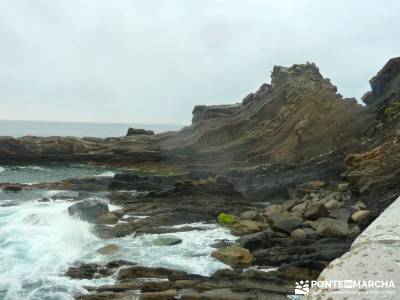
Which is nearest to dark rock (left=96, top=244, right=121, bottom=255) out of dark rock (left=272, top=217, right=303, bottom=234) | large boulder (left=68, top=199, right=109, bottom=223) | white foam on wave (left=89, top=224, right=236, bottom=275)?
white foam on wave (left=89, top=224, right=236, bottom=275)

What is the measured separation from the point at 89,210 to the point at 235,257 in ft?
30.0

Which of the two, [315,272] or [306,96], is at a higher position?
[306,96]

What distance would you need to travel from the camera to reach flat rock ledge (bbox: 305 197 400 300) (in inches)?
246

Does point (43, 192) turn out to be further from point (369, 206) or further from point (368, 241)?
point (368, 241)

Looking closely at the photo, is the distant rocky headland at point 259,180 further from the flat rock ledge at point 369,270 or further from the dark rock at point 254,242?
the flat rock ledge at point 369,270

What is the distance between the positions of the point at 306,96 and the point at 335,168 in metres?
10.8

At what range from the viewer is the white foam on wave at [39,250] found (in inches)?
513

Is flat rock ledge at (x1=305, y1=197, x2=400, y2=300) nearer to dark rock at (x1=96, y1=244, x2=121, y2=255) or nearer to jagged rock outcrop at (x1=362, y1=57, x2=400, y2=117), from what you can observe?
dark rock at (x1=96, y1=244, x2=121, y2=255)

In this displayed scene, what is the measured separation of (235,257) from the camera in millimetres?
14664

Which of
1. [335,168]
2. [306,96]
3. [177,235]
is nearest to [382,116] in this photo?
[335,168]

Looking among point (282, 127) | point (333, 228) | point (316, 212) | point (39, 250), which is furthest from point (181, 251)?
point (282, 127)

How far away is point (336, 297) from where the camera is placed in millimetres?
6211

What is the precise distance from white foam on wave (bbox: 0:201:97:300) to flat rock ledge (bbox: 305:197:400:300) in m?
7.80

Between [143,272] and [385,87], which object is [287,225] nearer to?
[143,272]
